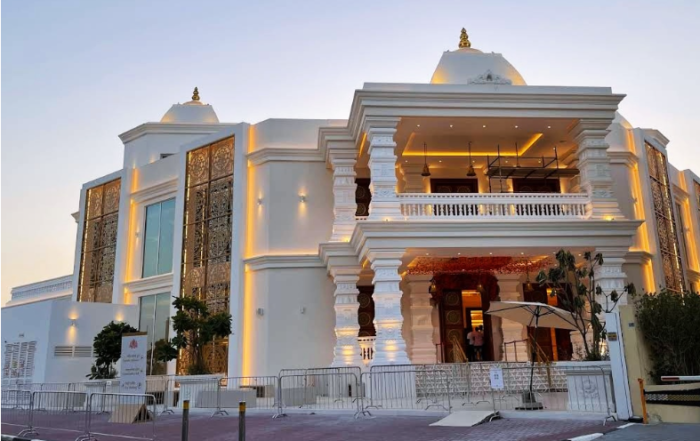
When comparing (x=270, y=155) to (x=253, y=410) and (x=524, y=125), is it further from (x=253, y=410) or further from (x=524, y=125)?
(x=253, y=410)

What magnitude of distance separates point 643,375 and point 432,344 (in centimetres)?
1096

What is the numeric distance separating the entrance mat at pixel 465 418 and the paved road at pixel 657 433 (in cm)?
244

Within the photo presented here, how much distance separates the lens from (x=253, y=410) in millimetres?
15188

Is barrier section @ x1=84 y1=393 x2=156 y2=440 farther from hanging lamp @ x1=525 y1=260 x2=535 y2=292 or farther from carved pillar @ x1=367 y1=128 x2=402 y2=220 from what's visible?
hanging lamp @ x1=525 y1=260 x2=535 y2=292

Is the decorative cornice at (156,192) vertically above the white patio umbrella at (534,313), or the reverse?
the decorative cornice at (156,192)

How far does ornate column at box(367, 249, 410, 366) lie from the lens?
16.8 m

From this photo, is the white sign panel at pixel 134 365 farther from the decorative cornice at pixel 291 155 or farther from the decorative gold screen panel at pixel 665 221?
the decorative gold screen panel at pixel 665 221

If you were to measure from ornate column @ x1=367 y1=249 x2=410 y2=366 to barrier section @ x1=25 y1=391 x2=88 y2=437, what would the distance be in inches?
285

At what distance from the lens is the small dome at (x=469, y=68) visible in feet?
68.1

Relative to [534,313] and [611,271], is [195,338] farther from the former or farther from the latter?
[611,271]

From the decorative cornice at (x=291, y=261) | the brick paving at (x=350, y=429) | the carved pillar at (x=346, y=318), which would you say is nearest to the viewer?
the brick paving at (x=350, y=429)

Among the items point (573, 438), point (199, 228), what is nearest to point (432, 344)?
point (199, 228)

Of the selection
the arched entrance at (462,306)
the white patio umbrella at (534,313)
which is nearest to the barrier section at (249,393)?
the white patio umbrella at (534,313)

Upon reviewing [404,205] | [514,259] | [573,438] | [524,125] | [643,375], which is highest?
[524,125]
